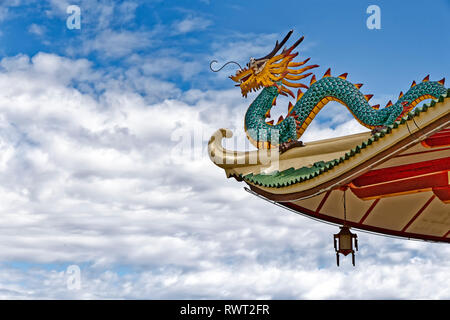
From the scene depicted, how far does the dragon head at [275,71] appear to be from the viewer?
880cm

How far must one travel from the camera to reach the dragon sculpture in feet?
26.6

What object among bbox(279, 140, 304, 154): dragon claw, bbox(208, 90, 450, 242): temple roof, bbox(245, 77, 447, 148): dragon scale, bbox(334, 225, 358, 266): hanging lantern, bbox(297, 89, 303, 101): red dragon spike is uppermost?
bbox(297, 89, 303, 101): red dragon spike

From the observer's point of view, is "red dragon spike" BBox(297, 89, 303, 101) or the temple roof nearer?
the temple roof

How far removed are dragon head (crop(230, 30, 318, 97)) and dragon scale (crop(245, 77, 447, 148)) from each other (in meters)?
0.12

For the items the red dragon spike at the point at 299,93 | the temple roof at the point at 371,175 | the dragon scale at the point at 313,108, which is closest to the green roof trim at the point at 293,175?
the temple roof at the point at 371,175

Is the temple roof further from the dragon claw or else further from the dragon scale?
the dragon scale

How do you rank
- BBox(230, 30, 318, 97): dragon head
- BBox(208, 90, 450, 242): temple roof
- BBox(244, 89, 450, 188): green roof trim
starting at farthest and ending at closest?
BBox(230, 30, 318, 97): dragon head
BBox(244, 89, 450, 188): green roof trim
BBox(208, 90, 450, 242): temple roof

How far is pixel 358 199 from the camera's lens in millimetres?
8391

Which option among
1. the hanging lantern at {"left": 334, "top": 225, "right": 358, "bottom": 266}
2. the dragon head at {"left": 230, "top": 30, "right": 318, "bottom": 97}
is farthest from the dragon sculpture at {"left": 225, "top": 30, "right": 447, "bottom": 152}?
the hanging lantern at {"left": 334, "top": 225, "right": 358, "bottom": 266}

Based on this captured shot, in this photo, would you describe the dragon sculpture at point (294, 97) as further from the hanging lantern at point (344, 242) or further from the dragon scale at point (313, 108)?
the hanging lantern at point (344, 242)

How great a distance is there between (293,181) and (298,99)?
2.21 m

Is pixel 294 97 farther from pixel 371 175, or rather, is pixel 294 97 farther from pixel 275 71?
pixel 371 175
